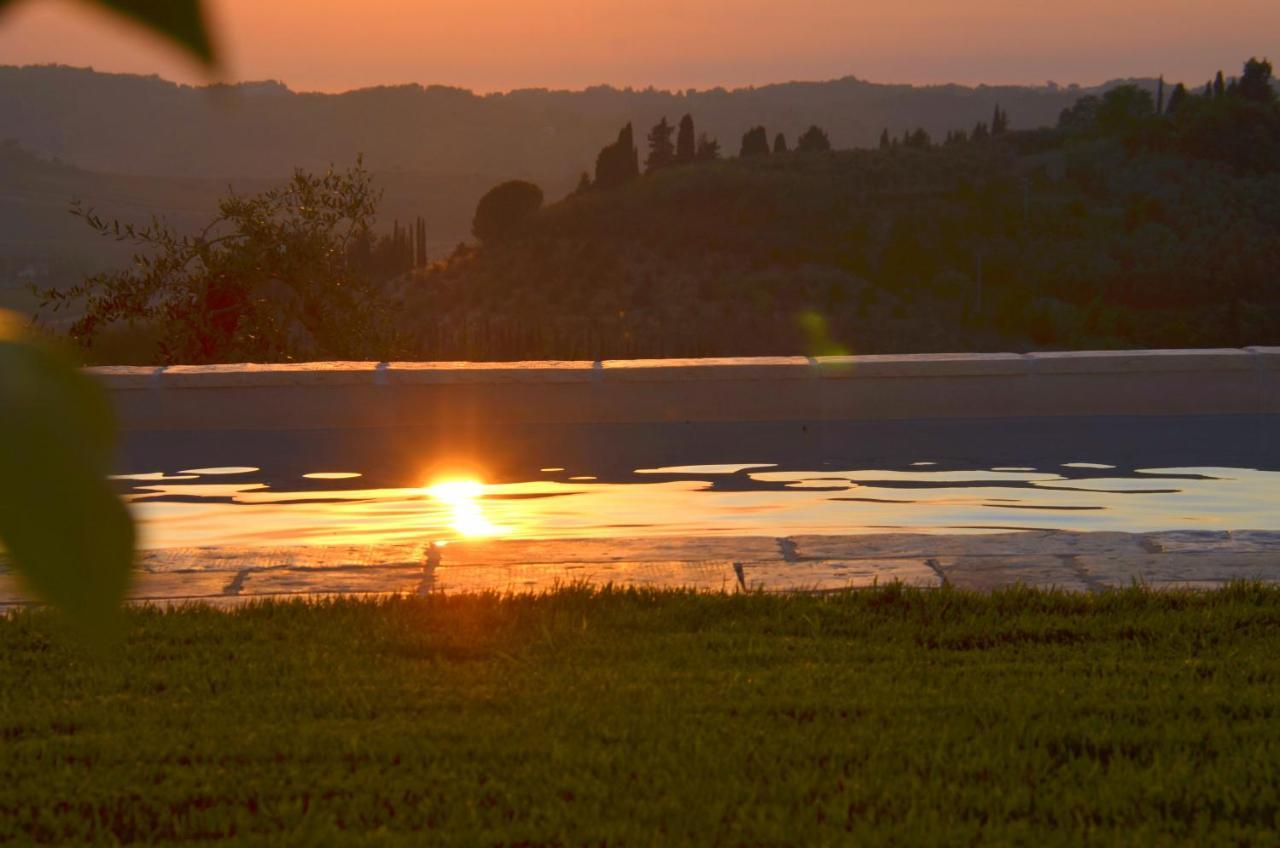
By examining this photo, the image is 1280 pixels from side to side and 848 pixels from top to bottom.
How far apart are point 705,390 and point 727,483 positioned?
60.9 inches

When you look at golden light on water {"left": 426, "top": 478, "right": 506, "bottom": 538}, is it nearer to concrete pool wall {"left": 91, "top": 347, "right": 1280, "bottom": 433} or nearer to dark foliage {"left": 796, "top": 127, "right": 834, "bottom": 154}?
concrete pool wall {"left": 91, "top": 347, "right": 1280, "bottom": 433}

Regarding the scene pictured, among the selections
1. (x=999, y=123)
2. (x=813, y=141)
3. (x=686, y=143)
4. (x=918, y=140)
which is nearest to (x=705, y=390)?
(x=686, y=143)

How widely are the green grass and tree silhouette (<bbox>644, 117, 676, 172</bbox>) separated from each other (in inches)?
2701

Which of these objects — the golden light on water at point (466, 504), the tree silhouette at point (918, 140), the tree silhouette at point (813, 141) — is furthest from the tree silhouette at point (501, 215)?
the golden light on water at point (466, 504)

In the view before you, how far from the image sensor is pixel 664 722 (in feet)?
13.6

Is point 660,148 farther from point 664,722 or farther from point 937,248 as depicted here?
point 664,722

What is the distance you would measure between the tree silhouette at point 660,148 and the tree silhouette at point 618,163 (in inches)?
72.0

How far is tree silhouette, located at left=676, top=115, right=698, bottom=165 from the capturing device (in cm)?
7406

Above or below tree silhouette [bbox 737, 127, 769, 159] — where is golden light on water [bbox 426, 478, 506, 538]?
below

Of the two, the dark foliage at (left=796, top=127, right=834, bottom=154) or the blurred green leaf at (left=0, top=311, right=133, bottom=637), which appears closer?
the blurred green leaf at (left=0, top=311, right=133, bottom=637)

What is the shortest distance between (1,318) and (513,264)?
5954 cm

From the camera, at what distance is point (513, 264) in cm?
5956

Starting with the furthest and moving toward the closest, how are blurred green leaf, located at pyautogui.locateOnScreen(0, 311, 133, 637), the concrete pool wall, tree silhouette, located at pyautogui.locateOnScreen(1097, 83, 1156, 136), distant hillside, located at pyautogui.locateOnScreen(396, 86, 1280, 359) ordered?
tree silhouette, located at pyautogui.locateOnScreen(1097, 83, 1156, 136) < distant hillside, located at pyautogui.locateOnScreen(396, 86, 1280, 359) < the concrete pool wall < blurred green leaf, located at pyautogui.locateOnScreen(0, 311, 133, 637)

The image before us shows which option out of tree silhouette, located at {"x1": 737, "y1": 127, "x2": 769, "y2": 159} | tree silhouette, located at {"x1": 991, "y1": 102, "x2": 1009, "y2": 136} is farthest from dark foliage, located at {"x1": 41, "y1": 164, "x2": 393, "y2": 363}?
tree silhouette, located at {"x1": 991, "y1": 102, "x2": 1009, "y2": 136}
